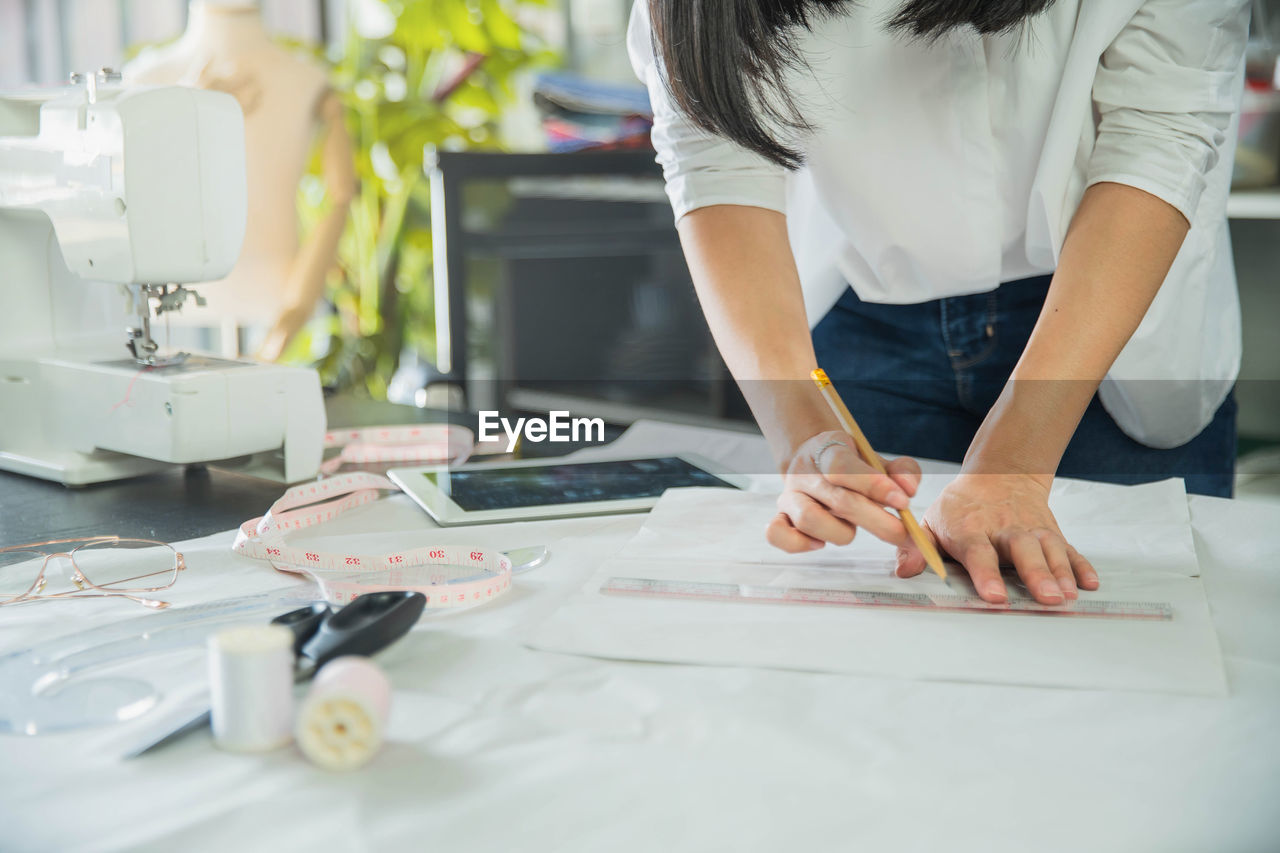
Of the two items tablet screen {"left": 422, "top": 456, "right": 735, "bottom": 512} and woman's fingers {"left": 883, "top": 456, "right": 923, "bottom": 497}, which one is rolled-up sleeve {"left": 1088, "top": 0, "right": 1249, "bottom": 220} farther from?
tablet screen {"left": 422, "top": 456, "right": 735, "bottom": 512}

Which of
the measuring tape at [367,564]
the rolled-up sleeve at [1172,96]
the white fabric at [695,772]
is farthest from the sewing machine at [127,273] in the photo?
the rolled-up sleeve at [1172,96]

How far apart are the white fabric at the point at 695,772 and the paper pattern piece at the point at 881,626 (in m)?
0.02

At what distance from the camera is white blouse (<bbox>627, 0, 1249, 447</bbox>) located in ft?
3.30

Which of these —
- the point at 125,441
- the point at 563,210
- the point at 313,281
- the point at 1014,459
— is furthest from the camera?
the point at 563,210

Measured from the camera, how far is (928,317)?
134 centimetres

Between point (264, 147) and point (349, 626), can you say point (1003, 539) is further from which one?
point (264, 147)

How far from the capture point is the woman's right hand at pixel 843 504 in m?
0.81

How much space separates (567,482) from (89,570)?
1.39 ft

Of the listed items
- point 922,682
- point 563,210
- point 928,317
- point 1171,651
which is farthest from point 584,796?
point 563,210

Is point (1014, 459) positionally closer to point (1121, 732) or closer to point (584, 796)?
point (1121, 732)

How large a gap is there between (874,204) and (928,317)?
0.64 ft

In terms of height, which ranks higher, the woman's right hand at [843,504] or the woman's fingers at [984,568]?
the woman's right hand at [843,504]

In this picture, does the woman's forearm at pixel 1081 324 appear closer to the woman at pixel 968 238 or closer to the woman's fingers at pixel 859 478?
the woman at pixel 968 238

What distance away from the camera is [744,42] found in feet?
3.11
